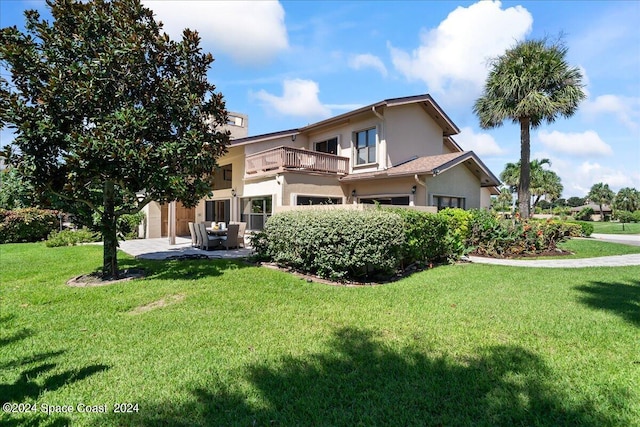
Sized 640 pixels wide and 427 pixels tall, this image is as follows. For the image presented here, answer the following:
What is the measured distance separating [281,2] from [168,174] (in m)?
7.22

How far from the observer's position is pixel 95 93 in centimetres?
752

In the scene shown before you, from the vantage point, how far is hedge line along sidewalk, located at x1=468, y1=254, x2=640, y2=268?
10844 mm

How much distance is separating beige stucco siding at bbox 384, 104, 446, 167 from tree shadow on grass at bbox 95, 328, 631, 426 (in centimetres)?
1401

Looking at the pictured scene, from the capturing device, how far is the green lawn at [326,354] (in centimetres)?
298

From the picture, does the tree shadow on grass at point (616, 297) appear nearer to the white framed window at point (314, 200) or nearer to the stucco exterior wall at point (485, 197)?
the white framed window at point (314, 200)

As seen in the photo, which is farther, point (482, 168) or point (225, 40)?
point (482, 168)

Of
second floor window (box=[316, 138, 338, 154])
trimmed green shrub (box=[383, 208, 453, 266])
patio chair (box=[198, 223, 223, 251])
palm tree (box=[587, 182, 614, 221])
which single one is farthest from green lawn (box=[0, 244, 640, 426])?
palm tree (box=[587, 182, 614, 221])

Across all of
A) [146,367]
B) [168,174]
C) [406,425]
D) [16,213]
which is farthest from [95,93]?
[16,213]

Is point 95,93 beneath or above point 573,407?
above

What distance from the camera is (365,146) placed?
Result: 17688 millimetres

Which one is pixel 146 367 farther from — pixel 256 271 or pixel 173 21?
pixel 173 21

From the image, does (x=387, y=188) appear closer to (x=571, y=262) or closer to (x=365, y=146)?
(x=365, y=146)

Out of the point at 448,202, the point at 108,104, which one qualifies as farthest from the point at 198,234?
the point at 448,202

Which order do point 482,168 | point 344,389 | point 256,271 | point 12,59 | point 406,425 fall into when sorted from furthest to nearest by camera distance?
A: point 482,168, point 256,271, point 12,59, point 344,389, point 406,425
